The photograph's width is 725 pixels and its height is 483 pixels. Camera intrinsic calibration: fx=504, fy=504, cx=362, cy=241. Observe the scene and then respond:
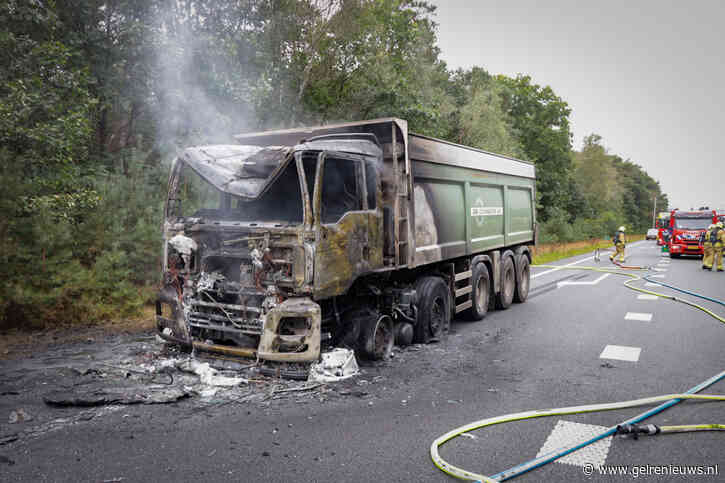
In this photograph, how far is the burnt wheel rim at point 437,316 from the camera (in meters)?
7.43

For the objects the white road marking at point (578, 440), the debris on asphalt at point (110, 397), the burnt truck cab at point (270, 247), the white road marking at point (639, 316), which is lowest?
the white road marking at point (639, 316)

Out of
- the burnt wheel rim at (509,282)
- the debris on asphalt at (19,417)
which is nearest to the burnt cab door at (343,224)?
the debris on asphalt at (19,417)

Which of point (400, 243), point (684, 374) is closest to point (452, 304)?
point (400, 243)

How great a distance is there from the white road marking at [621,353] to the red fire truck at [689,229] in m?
20.9

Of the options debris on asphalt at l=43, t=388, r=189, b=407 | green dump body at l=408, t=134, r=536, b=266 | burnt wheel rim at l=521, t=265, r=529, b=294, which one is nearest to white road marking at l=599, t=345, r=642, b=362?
green dump body at l=408, t=134, r=536, b=266

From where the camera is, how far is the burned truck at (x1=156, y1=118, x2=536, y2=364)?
16.8ft

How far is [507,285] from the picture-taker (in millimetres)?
10578

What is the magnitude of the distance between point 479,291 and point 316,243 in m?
4.98

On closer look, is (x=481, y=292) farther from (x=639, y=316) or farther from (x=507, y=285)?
(x=639, y=316)

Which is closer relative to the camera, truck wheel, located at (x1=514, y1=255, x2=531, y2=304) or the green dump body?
the green dump body

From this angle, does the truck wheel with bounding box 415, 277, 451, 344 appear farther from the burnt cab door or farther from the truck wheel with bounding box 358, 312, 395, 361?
the burnt cab door

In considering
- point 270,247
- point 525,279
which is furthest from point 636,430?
point 525,279

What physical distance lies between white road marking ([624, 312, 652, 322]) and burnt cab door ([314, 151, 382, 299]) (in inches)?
226

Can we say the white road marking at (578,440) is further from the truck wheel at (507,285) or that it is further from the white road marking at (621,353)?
the truck wheel at (507,285)
